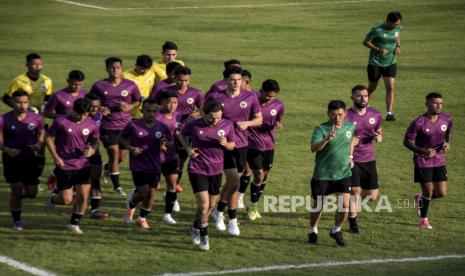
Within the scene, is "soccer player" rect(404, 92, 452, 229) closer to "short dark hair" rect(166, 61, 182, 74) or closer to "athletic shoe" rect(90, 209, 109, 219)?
"short dark hair" rect(166, 61, 182, 74)

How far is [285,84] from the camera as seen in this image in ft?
99.2

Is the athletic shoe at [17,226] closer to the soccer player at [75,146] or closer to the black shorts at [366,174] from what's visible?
the soccer player at [75,146]

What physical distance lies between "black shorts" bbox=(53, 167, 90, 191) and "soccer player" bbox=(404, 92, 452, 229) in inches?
207

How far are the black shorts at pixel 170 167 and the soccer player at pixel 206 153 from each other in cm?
141

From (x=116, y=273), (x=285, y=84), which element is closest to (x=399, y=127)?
(x=285, y=84)

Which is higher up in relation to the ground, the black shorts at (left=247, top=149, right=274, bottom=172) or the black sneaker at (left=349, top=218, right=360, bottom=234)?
the black shorts at (left=247, top=149, right=274, bottom=172)

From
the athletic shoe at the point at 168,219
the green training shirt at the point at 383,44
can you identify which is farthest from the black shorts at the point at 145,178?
the green training shirt at the point at 383,44

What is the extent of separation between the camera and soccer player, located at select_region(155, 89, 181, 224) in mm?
16562

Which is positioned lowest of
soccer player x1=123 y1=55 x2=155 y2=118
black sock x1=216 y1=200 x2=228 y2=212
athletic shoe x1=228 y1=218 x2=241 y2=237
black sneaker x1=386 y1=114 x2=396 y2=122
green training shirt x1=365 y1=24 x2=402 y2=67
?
athletic shoe x1=228 y1=218 x2=241 y2=237

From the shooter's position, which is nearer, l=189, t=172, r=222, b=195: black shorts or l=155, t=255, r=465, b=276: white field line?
l=155, t=255, r=465, b=276: white field line

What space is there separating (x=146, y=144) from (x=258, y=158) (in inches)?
89.4

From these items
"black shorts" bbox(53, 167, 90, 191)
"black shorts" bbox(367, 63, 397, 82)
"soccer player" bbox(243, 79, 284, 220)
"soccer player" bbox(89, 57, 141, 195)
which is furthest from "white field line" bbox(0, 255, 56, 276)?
"black shorts" bbox(367, 63, 397, 82)

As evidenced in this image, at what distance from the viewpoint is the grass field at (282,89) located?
15.2m

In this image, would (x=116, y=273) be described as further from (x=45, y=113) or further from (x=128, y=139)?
(x=45, y=113)
